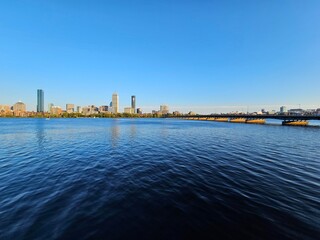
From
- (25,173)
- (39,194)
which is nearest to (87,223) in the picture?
(39,194)

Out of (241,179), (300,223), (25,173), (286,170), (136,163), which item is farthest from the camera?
(136,163)

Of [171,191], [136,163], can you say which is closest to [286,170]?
[171,191]

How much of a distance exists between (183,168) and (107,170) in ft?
23.8

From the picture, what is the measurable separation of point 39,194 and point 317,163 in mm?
26903

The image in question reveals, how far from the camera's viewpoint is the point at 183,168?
14.4 metres

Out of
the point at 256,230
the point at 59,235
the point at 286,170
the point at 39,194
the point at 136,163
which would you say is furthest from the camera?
the point at 136,163

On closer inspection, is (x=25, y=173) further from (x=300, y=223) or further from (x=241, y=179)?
(x=300, y=223)

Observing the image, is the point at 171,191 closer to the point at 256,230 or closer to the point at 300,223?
the point at 256,230

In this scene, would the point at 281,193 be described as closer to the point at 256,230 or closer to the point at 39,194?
the point at 256,230

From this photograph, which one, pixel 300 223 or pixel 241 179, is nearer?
pixel 300 223

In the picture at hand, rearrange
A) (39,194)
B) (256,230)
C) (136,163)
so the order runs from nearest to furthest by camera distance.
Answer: (256,230) → (39,194) → (136,163)

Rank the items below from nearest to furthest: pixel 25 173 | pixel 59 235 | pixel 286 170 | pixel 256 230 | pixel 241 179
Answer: pixel 59 235 → pixel 256 230 → pixel 241 179 → pixel 25 173 → pixel 286 170

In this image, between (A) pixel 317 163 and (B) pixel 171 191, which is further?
(A) pixel 317 163

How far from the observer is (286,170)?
47.0 ft
